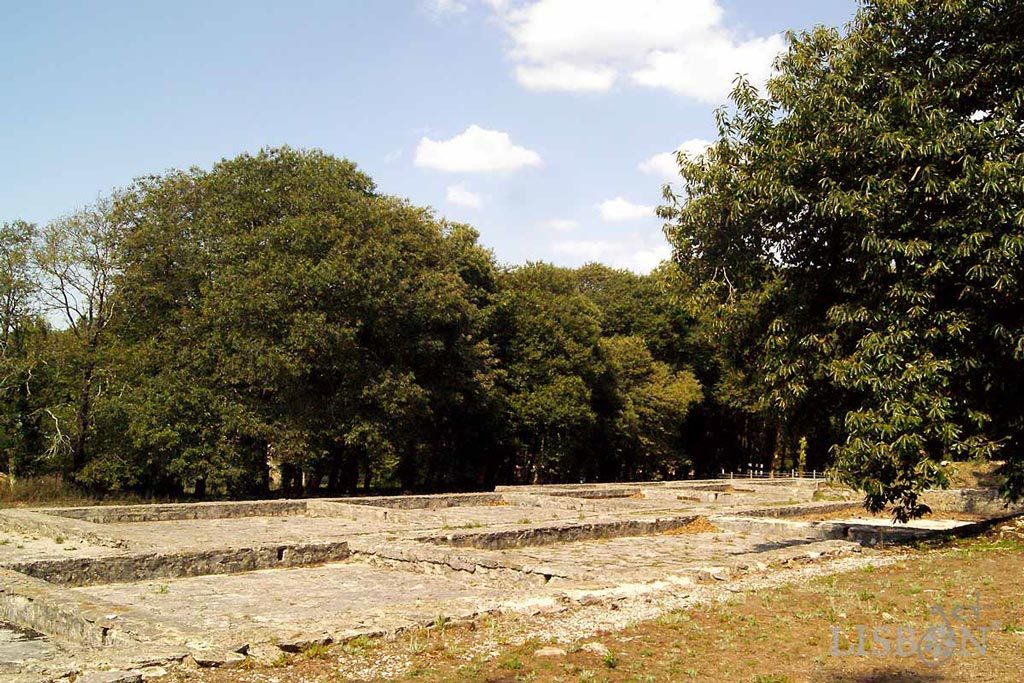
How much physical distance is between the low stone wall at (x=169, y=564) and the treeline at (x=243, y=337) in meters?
13.0

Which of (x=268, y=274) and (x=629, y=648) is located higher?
(x=268, y=274)

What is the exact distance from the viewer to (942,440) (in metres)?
11.6

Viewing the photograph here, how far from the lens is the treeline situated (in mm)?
25172

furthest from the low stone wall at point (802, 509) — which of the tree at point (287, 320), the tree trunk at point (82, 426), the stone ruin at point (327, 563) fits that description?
the tree trunk at point (82, 426)

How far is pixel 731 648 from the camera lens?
22.1 feet

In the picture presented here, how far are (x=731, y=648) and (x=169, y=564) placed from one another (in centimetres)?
751

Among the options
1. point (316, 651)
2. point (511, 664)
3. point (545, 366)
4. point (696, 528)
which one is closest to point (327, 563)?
point (316, 651)

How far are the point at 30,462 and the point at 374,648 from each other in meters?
Result: 22.9

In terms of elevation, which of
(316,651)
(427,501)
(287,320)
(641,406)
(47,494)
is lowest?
(47,494)

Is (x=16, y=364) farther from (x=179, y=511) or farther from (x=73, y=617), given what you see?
(x=73, y=617)

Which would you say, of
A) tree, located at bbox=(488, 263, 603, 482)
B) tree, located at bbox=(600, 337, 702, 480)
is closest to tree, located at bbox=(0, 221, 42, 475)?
tree, located at bbox=(488, 263, 603, 482)

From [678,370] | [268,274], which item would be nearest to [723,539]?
[268,274]

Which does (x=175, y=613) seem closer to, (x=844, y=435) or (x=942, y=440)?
(x=942, y=440)

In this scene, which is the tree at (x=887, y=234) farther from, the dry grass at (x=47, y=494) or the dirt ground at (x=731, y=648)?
the dry grass at (x=47, y=494)
